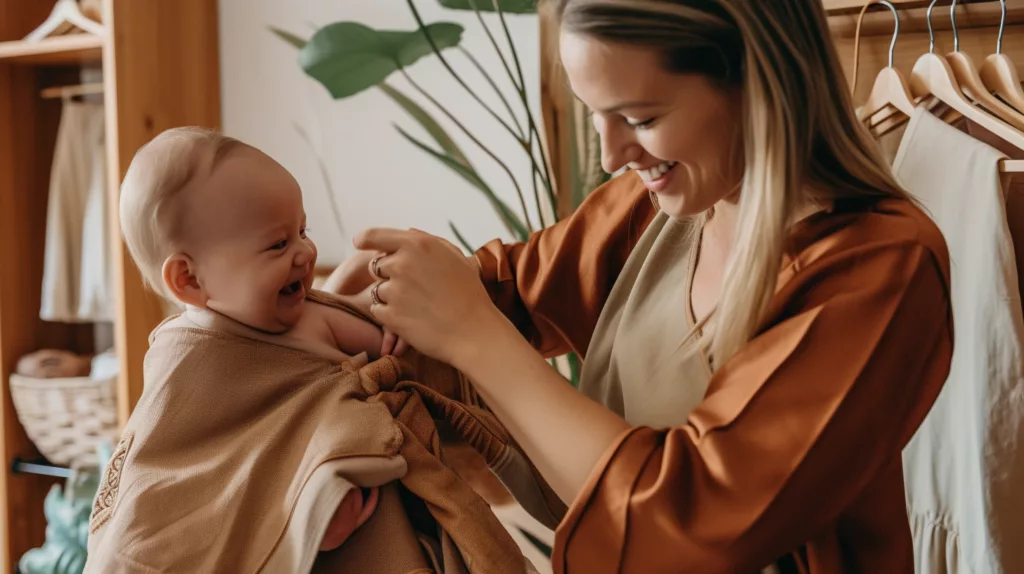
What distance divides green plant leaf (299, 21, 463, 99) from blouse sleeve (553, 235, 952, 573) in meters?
1.35

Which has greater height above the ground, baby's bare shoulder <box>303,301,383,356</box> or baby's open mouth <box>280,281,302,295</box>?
baby's open mouth <box>280,281,302,295</box>

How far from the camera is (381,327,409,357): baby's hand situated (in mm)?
1011

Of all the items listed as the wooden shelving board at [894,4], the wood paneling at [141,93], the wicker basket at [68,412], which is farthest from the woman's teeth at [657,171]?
the wicker basket at [68,412]

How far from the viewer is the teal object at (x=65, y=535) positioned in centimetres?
206

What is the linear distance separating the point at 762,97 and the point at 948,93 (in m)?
0.65

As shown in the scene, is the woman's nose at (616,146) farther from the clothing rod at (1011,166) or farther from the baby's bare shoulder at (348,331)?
the clothing rod at (1011,166)

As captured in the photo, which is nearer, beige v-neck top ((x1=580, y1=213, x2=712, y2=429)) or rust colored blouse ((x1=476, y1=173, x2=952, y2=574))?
rust colored blouse ((x1=476, y1=173, x2=952, y2=574))

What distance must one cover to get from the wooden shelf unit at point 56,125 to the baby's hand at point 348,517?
4.23ft

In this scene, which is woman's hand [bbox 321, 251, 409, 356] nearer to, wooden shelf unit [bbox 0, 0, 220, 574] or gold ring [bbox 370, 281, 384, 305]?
gold ring [bbox 370, 281, 384, 305]

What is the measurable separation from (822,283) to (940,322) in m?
0.12

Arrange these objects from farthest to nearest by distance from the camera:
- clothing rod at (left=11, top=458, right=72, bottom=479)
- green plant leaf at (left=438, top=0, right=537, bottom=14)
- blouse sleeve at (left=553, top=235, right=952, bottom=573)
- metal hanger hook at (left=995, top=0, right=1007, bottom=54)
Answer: clothing rod at (left=11, top=458, right=72, bottom=479)
green plant leaf at (left=438, top=0, right=537, bottom=14)
metal hanger hook at (left=995, top=0, right=1007, bottom=54)
blouse sleeve at (left=553, top=235, right=952, bottom=573)

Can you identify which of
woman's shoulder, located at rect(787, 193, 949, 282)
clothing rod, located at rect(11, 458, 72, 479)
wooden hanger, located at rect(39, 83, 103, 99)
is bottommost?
clothing rod, located at rect(11, 458, 72, 479)

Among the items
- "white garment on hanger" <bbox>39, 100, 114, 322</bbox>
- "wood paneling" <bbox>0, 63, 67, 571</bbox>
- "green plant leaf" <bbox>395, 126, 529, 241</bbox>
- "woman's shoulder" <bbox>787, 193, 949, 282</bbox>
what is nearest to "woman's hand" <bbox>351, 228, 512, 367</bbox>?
"woman's shoulder" <bbox>787, 193, 949, 282</bbox>

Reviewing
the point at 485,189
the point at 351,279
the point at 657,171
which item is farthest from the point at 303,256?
the point at 485,189
